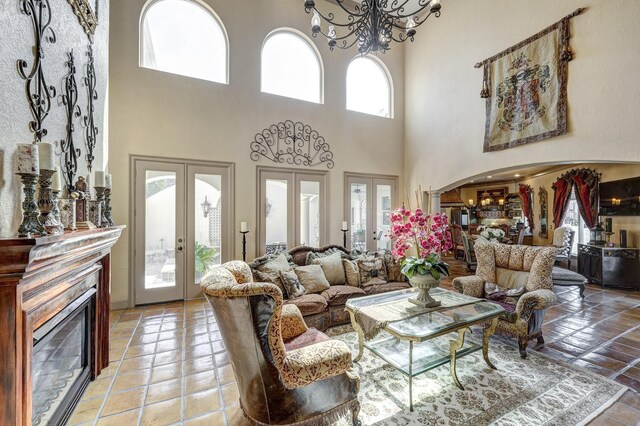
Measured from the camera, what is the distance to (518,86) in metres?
4.15

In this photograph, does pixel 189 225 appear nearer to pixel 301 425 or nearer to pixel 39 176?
pixel 39 176

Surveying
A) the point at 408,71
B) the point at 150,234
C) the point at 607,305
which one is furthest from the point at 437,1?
the point at 607,305

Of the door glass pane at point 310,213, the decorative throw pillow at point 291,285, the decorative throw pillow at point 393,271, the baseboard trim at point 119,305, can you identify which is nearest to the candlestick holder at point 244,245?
the door glass pane at point 310,213

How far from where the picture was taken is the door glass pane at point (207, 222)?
14.6ft

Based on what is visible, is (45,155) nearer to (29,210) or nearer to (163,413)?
(29,210)

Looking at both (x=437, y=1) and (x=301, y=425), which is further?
(x=437, y=1)

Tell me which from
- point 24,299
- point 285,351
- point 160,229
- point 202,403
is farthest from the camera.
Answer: point 160,229

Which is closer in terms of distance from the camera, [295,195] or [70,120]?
[70,120]

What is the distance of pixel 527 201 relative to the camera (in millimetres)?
8344

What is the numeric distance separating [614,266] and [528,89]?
155 inches

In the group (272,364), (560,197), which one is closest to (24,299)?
(272,364)

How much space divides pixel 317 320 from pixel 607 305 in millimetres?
4593

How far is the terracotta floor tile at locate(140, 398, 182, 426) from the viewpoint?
1808 mm

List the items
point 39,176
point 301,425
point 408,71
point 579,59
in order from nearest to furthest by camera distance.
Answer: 1. point 39,176
2. point 301,425
3. point 579,59
4. point 408,71
